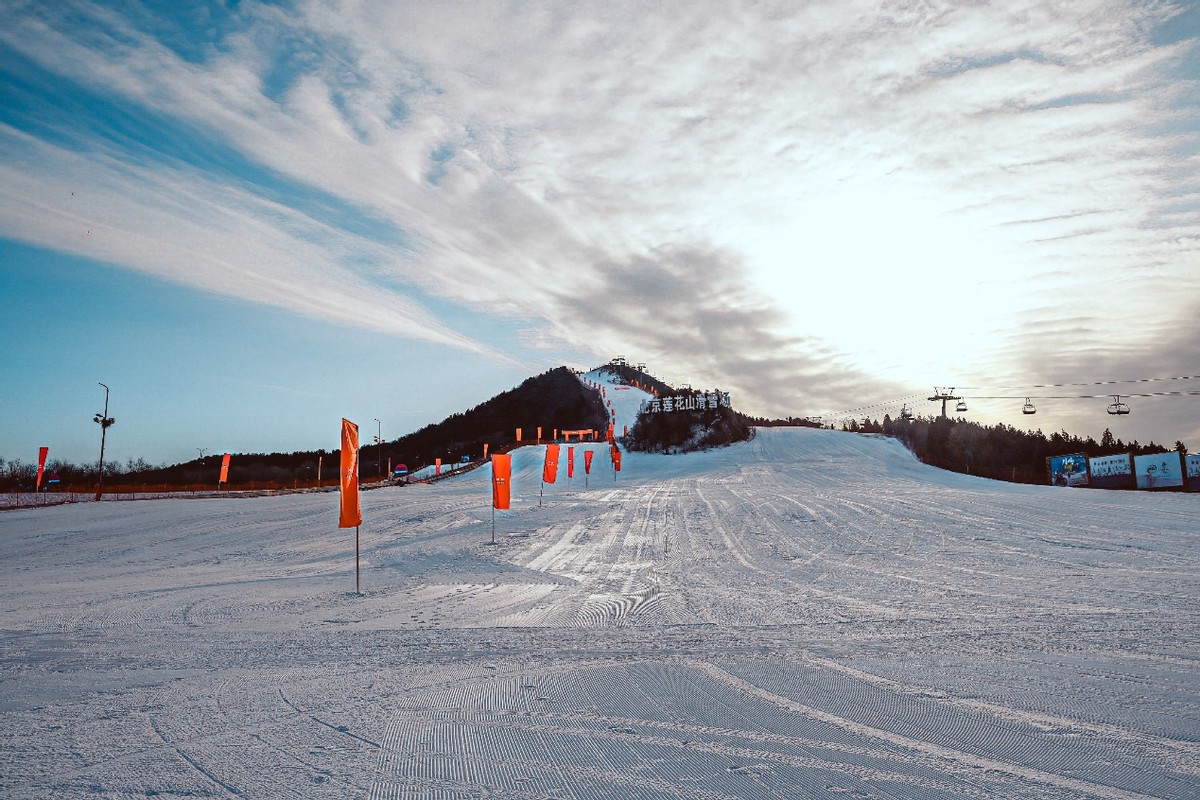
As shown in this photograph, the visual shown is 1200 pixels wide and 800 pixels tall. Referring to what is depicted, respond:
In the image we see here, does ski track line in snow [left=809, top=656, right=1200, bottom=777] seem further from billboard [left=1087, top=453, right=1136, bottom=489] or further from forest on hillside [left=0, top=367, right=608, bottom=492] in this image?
forest on hillside [left=0, top=367, right=608, bottom=492]

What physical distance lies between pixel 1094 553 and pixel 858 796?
49.9 ft

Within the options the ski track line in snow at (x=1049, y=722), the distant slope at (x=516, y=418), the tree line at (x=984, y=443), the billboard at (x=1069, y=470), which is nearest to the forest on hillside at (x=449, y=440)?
the distant slope at (x=516, y=418)

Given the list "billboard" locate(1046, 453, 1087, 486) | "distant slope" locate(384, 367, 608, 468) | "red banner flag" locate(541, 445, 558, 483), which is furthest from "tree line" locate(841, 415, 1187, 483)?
"distant slope" locate(384, 367, 608, 468)

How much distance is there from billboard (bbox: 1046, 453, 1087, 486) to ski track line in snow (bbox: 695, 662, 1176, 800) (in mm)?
41842

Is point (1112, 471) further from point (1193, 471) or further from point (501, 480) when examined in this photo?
point (501, 480)

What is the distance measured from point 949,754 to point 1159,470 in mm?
39437

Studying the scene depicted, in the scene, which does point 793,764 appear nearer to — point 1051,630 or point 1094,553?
point 1051,630

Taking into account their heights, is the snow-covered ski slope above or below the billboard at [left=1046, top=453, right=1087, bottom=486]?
below

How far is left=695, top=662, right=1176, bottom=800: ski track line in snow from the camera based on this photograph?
13.3 feet

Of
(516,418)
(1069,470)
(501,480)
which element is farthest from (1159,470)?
(516,418)

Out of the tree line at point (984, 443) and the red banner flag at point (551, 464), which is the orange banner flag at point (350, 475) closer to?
the red banner flag at point (551, 464)

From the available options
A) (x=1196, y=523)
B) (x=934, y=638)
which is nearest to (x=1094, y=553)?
(x=1196, y=523)

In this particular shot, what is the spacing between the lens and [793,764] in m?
4.49

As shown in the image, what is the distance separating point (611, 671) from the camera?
265 inches
